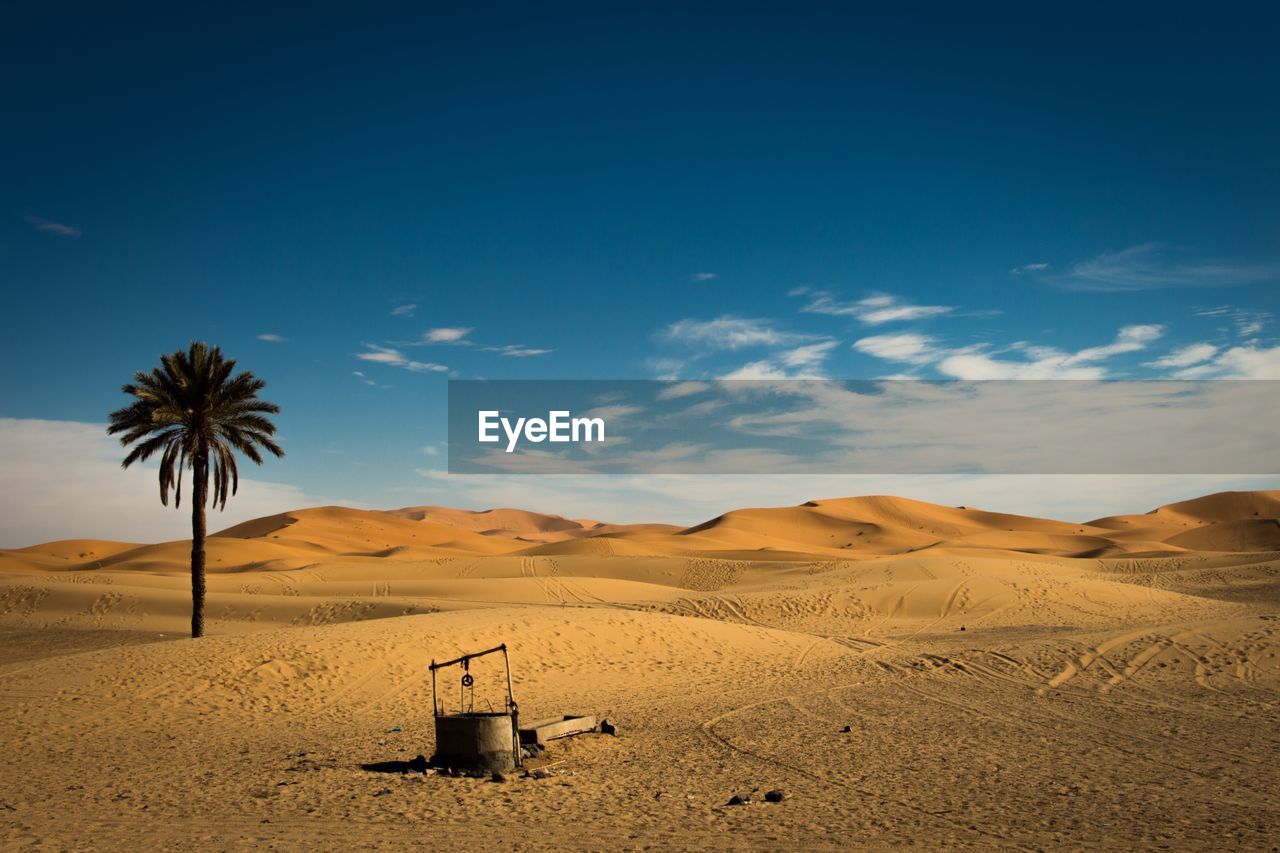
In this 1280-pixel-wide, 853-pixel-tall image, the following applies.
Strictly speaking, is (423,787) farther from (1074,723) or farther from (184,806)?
(1074,723)

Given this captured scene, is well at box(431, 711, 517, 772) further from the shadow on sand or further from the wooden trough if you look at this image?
the wooden trough

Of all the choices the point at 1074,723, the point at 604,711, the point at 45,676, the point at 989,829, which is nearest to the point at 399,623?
the point at 45,676

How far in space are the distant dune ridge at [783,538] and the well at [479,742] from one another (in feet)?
196

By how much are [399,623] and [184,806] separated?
1568 centimetres

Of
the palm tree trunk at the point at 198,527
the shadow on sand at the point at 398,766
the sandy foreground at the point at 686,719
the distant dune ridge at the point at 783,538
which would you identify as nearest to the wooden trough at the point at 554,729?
the sandy foreground at the point at 686,719

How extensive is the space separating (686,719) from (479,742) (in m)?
5.45

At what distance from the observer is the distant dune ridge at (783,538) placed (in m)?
80.9

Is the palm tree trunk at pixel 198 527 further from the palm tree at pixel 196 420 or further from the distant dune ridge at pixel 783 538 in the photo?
the distant dune ridge at pixel 783 538

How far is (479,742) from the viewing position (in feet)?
44.2

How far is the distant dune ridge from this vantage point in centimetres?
8088

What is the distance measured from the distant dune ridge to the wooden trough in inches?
2275

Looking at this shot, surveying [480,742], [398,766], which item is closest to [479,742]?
[480,742]

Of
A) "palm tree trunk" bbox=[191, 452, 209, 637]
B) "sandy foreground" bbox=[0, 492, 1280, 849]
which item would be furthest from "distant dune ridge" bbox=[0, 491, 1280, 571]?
"palm tree trunk" bbox=[191, 452, 209, 637]

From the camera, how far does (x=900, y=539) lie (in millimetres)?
99938
